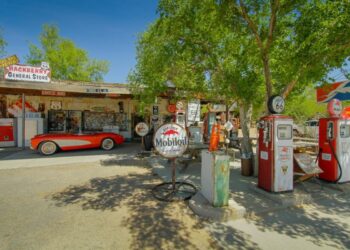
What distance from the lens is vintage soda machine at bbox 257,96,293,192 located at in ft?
14.9

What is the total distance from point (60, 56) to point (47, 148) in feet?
65.6

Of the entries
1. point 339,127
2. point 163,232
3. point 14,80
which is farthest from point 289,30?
point 14,80

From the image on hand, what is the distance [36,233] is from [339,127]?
6.39 meters

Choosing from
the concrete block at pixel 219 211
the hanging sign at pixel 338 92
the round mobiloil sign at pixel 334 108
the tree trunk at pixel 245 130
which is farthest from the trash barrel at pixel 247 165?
the hanging sign at pixel 338 92

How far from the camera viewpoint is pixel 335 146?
17.5ft

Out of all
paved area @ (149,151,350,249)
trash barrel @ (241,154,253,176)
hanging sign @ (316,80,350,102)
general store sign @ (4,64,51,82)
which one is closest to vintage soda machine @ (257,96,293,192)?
paved area @ (149,151,350,249)

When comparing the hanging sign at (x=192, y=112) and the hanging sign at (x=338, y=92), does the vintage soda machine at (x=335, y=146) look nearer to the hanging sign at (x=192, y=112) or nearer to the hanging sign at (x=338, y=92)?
the hanging sign at (x=338, y=92)

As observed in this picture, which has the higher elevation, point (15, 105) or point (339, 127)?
point (15, 105)

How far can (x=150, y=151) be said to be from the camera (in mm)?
9938

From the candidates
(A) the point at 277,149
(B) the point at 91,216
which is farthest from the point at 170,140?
(A) the point at 277,149

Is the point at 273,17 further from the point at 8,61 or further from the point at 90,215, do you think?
the point at 8,61

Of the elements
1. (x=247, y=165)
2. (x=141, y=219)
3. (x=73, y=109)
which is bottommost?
(x=141, y=219)

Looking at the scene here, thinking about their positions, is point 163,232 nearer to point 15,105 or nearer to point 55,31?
point 15,105

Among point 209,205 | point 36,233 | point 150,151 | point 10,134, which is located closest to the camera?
point 36,233
